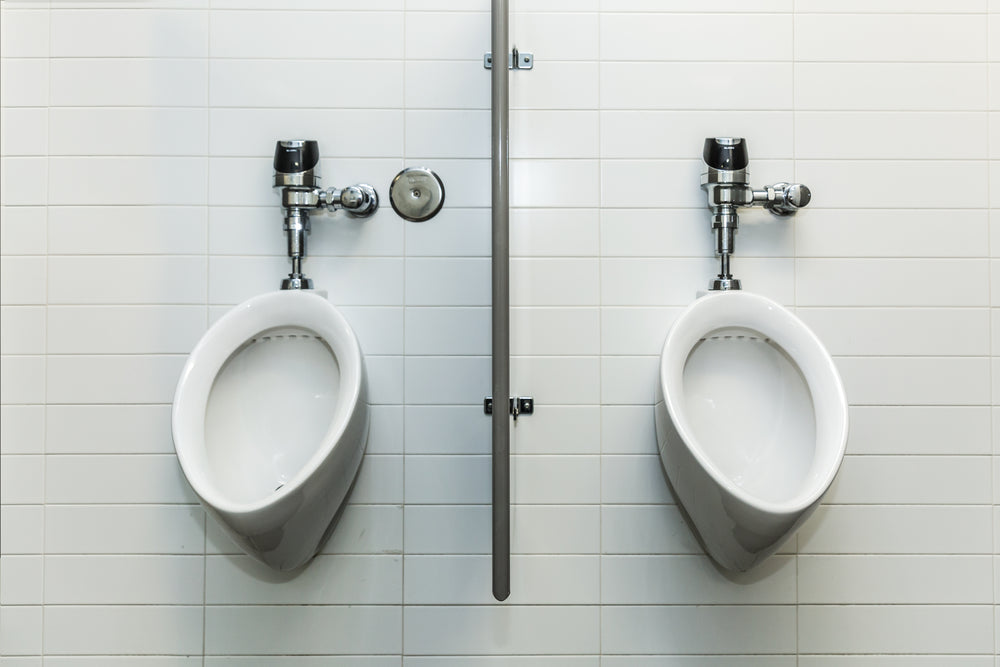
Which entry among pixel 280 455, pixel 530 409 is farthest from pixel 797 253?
pixel 280 455

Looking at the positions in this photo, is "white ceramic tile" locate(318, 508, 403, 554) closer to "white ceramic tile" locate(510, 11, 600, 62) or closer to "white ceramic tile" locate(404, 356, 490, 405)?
"white ceramic tile" locate(404, 356, 490, 405)

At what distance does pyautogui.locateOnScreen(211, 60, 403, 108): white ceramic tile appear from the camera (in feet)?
3.97

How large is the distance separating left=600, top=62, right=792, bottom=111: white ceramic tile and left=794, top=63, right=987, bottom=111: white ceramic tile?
0.05 metres

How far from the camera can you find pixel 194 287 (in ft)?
4.15

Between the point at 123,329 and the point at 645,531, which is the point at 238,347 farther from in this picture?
the point at 645,531

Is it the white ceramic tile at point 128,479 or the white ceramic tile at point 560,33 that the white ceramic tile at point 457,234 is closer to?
the white ceramic tile at point 560,33

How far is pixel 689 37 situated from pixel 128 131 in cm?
108

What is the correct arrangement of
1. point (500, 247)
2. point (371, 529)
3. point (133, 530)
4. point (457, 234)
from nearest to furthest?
point (500, 247) < point (457, 234) < point (371, 529) < point (133, 530)

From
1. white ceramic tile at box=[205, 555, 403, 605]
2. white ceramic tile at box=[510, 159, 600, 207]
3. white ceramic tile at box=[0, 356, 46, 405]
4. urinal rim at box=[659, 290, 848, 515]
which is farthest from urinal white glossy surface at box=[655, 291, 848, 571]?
white ceramic tile at box=[0, 356, 46, 405]

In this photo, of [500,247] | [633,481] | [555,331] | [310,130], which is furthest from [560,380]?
[310,130]

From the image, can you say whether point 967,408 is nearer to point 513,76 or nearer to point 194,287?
point 513,76

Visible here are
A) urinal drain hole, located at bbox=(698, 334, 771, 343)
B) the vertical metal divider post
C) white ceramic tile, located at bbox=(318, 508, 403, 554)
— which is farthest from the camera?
urinal drain hole, located at bbox=(698, 334, 771, 343)

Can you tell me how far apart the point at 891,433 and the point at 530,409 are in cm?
75

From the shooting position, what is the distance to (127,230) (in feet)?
4.21
